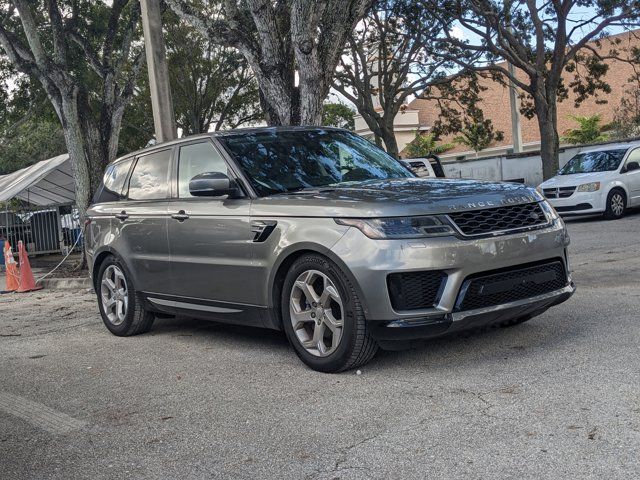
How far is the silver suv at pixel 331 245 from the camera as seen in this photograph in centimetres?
488

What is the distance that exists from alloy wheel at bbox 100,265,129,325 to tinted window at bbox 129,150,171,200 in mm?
812

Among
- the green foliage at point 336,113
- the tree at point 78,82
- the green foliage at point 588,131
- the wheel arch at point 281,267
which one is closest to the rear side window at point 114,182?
the wheel arch at point 281,267

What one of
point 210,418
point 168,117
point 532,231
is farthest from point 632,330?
point 168,117

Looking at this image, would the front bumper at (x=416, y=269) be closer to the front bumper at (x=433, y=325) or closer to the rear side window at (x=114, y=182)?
the front bumper at (x=433, y=325)

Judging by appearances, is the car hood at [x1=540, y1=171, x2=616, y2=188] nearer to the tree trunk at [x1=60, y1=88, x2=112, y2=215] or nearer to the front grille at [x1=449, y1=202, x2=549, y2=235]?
the tree trunk at [x1=60, y1=88, x2=112, y2=215]

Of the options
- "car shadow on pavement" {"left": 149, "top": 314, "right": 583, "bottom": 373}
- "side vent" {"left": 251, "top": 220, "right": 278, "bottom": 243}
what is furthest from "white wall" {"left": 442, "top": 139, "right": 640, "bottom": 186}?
"side vent" {"left": 251, "top": 220, "right": 278, "bottom": 243}

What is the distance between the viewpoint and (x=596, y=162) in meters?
17.9

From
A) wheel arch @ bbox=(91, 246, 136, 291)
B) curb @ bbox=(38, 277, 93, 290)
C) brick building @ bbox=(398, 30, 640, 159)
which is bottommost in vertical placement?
curb @ bbox=(38, 277, 93, 290)

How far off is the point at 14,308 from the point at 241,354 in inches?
250

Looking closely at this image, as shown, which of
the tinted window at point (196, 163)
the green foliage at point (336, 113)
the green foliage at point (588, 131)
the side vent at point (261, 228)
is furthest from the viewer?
the green foliage at point (336, 113)

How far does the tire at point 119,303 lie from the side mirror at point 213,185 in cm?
181

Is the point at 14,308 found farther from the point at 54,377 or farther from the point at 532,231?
the point at 532,231

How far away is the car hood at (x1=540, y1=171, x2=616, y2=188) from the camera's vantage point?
16953 millimetres

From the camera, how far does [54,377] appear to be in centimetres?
599
